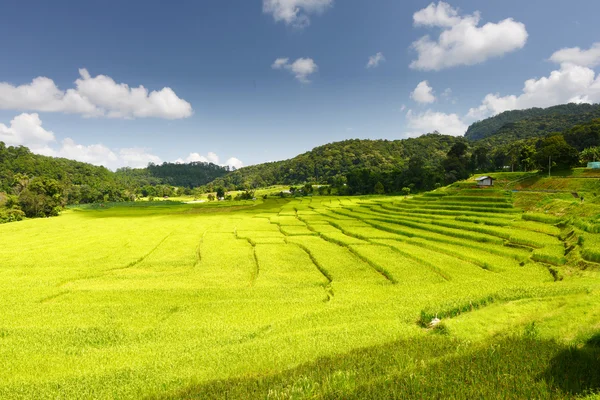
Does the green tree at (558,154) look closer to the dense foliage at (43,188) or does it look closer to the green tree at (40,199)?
the dense foliage at (43,188)

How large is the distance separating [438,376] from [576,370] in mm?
3729

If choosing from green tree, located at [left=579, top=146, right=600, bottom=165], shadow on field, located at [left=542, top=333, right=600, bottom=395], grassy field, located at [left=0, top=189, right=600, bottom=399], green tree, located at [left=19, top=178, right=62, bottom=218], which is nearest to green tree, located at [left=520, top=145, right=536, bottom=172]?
green tree, located at [left=579, top=146, right=600, bottom=165]

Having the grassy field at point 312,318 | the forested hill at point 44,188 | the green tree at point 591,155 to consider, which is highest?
the forested hill at point 44,188

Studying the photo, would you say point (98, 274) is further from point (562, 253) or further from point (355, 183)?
point (355, 183)

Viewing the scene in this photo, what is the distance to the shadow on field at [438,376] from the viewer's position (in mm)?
7348

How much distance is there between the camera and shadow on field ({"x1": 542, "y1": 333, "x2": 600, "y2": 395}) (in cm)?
741

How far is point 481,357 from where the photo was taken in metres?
8.98

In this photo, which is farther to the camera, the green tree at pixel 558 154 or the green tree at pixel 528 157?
the green tree at pixel 528 157

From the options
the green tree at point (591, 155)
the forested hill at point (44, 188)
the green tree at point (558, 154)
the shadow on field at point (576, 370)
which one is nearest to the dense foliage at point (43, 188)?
the forested hill at point (44, 188)

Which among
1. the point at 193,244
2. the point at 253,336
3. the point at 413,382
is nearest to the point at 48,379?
the point at 253,336

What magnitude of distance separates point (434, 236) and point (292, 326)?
25.6 meters

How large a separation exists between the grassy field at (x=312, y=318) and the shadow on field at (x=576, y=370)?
4 cm

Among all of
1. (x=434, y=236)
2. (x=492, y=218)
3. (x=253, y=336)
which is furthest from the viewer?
(x=492, y=218)

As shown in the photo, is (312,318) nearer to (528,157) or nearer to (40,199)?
(528,157)
